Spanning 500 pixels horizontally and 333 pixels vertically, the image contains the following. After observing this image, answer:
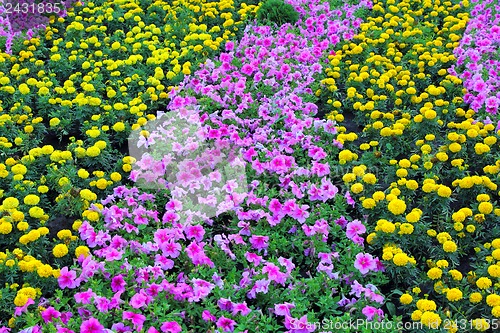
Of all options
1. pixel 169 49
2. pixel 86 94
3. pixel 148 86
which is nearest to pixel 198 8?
pixel 169 49

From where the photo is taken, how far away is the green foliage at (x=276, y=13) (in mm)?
6832

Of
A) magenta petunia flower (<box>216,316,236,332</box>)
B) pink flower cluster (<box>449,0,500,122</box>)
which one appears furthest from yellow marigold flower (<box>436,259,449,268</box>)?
pink flower cluster (<box>449,0,500,122</box>)

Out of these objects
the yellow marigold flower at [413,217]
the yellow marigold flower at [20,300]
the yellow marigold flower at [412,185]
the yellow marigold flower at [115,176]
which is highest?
the yellow marigold flower at [412,185]

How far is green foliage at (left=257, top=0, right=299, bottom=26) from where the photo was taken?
6.83 meters

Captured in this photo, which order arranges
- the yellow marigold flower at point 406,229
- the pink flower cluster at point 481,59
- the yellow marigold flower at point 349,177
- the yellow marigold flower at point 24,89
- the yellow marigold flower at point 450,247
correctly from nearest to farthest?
the yellow marigold flower at point 450,247
the yellow marigold flower at point 406,229
the yellow marigold flower at point 349,177
the pink flower cluster at point 481,59
the yellow marigold flower at point 24,89

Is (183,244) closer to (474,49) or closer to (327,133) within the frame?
(327,133)

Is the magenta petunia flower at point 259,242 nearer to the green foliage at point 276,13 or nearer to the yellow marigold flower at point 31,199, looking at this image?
the yellow marigold flower at point 31,199

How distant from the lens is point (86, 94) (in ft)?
18.1

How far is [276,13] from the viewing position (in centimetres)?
684

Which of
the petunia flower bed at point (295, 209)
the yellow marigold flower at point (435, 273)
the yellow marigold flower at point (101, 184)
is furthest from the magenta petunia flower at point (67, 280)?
the yellow marigold flower at point (435, 273)

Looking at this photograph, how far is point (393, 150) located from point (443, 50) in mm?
1845

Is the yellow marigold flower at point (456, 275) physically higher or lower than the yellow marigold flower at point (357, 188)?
lower

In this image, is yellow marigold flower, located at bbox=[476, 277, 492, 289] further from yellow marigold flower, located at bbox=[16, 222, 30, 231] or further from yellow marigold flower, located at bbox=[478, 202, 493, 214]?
yellow marigold flower, located at bbox=[16, 222, 30, 231]

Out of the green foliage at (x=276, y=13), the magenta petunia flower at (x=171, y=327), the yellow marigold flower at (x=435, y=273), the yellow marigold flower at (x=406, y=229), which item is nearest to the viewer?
the magenta petunia flower at (x=171, y=327)
